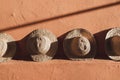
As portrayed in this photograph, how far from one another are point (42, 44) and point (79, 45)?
0.41 m

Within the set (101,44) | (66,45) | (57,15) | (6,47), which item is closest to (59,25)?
(57,15)

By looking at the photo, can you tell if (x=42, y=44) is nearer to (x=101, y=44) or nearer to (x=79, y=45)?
(x=79, y=45)

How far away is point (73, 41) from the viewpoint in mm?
3789

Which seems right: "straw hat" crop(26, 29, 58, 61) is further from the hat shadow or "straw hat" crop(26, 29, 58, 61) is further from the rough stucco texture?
the hat shadow

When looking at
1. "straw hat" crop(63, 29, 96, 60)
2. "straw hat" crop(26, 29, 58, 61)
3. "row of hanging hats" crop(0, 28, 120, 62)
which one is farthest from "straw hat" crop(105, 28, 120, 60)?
"straw hat" crop(26, 29, 58, 61)

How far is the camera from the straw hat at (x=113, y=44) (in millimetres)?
3777

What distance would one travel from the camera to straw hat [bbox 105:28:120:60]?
3777mm

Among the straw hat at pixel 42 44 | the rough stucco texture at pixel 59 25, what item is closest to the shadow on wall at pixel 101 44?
the rough stucco texture at pixel 59 25

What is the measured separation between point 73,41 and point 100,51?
1.20 ft

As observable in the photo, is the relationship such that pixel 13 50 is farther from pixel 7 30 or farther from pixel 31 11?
pixel 31 11

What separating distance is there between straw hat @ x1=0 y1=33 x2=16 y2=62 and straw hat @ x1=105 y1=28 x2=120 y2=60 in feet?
3.55

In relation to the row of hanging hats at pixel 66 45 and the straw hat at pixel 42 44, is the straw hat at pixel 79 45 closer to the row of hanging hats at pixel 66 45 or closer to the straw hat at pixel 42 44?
the row of hanging hats at pixel 66 45

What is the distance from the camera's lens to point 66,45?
3822mm

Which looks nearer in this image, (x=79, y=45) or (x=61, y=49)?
(x=79, y=45)
